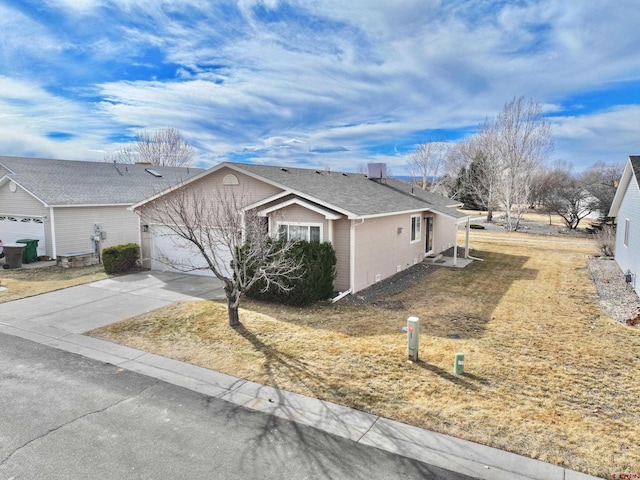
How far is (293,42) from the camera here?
14.4 meters

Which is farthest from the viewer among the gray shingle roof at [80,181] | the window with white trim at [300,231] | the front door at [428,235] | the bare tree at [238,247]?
the front door at [428,235]

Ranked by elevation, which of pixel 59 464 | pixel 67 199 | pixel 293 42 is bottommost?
pixel 59 464

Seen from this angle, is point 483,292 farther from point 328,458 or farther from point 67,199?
point 67,199

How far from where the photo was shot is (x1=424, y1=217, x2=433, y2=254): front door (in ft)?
61.5

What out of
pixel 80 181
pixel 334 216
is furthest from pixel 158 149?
pixel 334 216

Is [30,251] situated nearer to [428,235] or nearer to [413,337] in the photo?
[413,337]

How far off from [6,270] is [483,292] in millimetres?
18978

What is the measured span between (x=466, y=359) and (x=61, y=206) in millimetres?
18292

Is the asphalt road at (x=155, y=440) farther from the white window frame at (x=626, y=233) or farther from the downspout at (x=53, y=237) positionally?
the white window frame at (x=626, y=233)

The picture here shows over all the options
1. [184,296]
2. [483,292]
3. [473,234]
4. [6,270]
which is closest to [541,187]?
[473,234]

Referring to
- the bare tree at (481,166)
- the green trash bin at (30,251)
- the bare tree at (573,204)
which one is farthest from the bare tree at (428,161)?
the green trash bin at (30,251)

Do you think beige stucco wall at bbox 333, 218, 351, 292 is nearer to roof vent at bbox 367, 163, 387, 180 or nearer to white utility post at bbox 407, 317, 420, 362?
white utility post at bbox 407, 317, 420, 362

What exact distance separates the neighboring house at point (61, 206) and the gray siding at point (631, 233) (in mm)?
18491

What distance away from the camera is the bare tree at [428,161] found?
4280 cm
